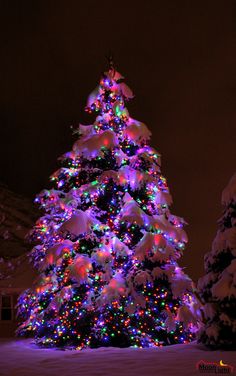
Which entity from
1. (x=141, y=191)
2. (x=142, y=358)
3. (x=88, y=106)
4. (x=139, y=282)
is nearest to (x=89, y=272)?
(x=139, y=282)

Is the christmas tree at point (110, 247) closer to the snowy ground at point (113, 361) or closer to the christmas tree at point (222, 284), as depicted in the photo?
the snowy ground at point (113, 361)

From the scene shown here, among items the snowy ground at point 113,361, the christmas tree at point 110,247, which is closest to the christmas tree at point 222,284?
the snowy ground at point 113,361

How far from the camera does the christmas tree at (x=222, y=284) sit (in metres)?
11.5

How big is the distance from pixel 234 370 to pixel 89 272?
22.9ft

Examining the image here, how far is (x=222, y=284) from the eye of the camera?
11680mm

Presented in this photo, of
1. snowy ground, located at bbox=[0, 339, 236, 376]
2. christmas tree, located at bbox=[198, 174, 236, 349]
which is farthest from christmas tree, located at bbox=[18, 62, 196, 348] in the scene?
christmas tree, located at bbox=[198, 174, 236, 349]

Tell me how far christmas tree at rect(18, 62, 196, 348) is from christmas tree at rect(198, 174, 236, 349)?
2.32m

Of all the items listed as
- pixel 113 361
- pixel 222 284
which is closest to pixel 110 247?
pixel 222 284

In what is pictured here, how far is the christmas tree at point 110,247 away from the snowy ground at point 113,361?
4.69ft

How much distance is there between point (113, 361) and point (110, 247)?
16.1 ft

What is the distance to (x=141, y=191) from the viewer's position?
16328 millimetres

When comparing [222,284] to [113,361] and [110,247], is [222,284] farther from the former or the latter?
[110,247]

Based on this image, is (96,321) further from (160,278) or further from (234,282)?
(234,282)

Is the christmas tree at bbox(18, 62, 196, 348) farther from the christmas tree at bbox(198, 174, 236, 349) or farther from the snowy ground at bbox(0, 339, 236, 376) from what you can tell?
the christmas tree at bbox(198, 174, 236, 349)
